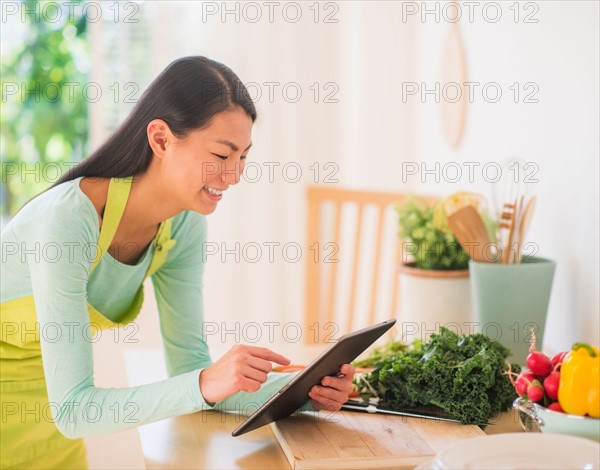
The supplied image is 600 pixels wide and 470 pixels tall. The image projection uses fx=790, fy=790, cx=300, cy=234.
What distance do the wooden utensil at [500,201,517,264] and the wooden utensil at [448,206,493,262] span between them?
0.11 ft

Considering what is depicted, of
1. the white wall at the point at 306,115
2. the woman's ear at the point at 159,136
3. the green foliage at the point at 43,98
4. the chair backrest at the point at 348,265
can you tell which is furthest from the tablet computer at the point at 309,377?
the green foliage at the point at 43,98

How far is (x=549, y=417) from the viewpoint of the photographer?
0.95 m

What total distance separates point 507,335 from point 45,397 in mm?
857

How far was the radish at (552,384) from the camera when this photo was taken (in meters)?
0.96

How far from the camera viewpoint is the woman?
44.5 inches

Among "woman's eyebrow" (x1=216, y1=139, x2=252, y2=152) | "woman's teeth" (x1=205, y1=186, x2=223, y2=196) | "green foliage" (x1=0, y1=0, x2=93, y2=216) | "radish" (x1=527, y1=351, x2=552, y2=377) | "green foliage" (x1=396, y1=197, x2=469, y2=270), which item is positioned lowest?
"radish" (x1=527, y1=351, x2=552, y2=377)

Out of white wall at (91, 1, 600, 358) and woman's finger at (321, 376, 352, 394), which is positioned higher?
white wall at (91, 1, 600, 358)

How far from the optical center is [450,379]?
3.74 ft

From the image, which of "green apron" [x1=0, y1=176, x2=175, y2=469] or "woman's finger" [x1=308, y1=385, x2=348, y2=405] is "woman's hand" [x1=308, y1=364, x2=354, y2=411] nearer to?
"woman's finger" [x1=308, y1=385, x2=348, y2=405]

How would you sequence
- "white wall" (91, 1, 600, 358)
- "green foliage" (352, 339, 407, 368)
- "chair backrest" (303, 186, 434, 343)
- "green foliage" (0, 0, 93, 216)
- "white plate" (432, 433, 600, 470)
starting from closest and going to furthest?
"white plate" (432, 433, 600, 470) → "green foliage" (352, 339, 407, 368) → "white wall" (91, 1, 600, 358) → "chair backrest" (303, 186, 434, 343) → "green foliage" (0, 0, 93, 216)

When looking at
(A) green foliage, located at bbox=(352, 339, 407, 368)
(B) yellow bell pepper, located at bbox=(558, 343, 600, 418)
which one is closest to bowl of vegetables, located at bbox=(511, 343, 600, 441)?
(B) yellow bell pepper, located at bbox=(558, 343, 600, 418)

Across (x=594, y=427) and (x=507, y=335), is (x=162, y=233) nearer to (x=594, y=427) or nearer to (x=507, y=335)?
(x=507, y=335)

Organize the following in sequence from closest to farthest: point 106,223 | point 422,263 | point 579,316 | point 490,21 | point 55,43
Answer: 1. point 106,223
2. point 579,316
3. point 422,263
4. point 490,21
5. point 55,43

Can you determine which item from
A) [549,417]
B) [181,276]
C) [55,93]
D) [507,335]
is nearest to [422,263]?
[507,335]
